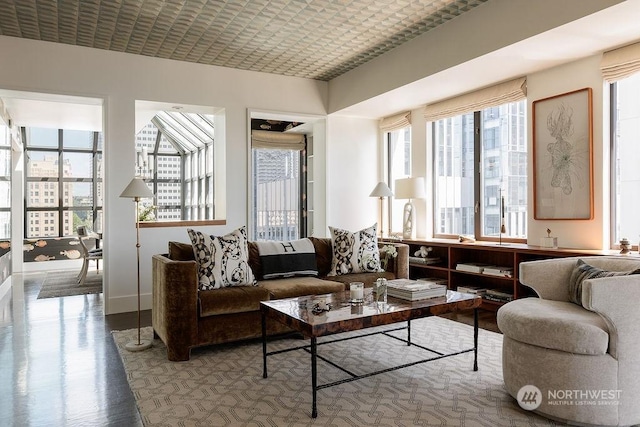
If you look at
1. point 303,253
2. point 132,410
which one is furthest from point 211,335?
point 303,253

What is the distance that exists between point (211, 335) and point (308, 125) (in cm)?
447

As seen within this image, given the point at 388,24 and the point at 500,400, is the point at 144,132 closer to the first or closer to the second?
the point at 388,24

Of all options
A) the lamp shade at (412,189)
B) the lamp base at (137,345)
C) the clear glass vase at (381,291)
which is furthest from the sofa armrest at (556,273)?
the lamp base at (137,345)

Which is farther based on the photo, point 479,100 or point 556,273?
point 479,100

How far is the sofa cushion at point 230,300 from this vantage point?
11.2ft

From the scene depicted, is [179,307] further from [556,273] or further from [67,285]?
[67,285]

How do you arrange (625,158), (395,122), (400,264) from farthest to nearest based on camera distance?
(395,122) → (400,264) → (625,158)

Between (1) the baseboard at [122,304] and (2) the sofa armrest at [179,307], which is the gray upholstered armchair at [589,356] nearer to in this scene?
(2) the sofa armrest at [179,307]

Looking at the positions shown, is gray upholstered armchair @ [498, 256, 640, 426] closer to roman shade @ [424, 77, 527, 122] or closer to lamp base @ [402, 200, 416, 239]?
roman shade @ [424, 77, 527, 122]

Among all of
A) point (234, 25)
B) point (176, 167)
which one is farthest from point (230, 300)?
point (176, 167)

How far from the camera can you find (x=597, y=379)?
2.23 m

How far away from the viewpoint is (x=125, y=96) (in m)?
5.10

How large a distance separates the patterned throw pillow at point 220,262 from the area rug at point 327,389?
1.69 feet

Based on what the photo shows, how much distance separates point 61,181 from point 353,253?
26.1 feet
